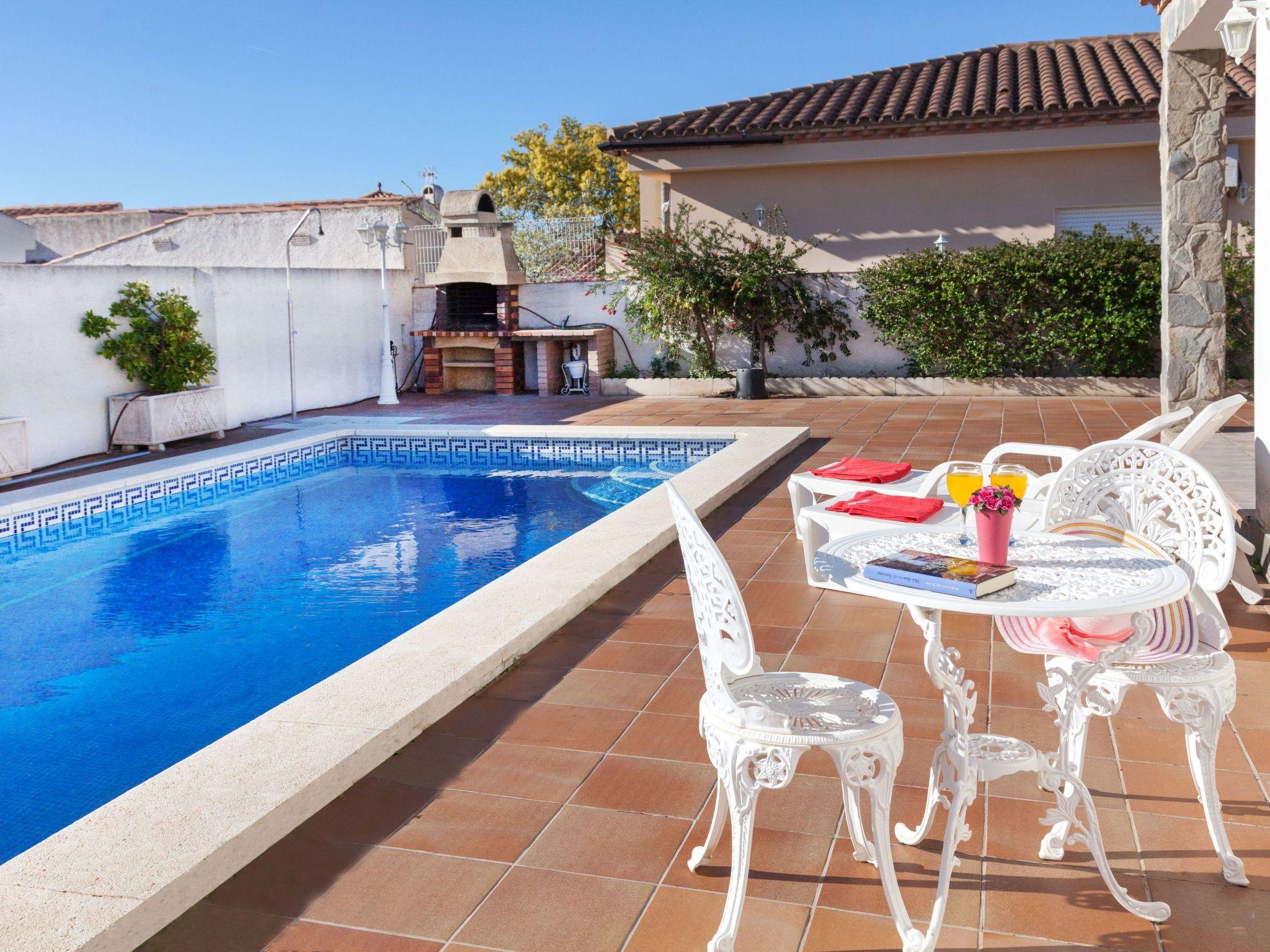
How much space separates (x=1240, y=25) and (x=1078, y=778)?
435cm

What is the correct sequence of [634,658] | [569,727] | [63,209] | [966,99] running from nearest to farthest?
1. [569,727]
2. [634,658]
3. [966,99]
4. [63,209]

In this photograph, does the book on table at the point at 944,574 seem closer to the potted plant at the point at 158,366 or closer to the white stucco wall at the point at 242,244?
the potted plant at the point at 158,366

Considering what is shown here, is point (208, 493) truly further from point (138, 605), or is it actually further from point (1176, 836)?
point (1176, 836)

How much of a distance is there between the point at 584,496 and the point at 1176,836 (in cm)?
629

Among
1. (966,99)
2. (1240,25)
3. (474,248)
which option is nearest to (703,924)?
(1240,25)

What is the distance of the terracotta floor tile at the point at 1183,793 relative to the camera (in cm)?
283

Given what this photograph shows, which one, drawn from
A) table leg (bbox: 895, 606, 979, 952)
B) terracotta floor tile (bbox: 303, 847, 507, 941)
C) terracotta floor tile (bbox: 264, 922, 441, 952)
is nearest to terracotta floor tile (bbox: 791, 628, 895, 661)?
table leg (bbox: 895, 606, 979, 952)

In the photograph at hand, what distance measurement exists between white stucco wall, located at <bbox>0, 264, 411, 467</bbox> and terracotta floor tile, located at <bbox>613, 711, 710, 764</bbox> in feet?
26.1

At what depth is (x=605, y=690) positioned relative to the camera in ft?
12.7

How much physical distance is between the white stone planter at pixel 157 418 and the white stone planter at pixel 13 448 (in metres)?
1.34

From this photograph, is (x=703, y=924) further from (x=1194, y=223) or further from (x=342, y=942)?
(x=1194, y=223)

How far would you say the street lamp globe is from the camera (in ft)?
16.9

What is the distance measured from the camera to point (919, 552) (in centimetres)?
264

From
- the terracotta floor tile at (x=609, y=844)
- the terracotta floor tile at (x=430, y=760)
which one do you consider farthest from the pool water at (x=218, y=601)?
the terracotta floor tile at (x=609, y=844)
